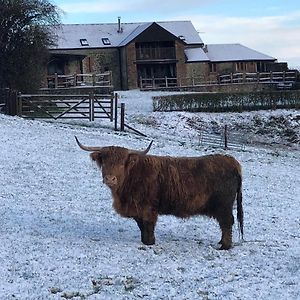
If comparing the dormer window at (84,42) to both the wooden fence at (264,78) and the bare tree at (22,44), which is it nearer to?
the wooden fence at (264,78)

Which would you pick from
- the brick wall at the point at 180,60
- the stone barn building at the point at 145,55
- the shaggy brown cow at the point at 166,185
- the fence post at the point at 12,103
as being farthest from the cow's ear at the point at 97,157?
the brick wall at the point at 180,60

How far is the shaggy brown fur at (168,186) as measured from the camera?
413 inches

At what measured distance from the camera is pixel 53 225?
11938 millimetres

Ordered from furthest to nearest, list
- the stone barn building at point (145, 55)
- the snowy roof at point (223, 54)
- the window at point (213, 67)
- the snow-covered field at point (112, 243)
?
the window at point (213, 67) < the snowy roof at point (223, 54) < the stone barn building at point (145, 55) < the snow-covered field at point (112, 243)

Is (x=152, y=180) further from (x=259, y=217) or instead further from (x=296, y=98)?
(x=296, y=98)

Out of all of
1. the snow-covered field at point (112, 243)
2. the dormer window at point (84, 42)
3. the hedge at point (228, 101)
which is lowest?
the snow-covered field at point (112, 243)

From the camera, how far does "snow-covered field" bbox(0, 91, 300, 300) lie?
8344 mm

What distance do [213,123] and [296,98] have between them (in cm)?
862

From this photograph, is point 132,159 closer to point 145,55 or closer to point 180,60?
point 145,55

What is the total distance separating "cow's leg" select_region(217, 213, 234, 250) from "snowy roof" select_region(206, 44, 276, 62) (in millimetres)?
62022

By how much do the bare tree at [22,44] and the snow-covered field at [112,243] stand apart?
22225 millimetres

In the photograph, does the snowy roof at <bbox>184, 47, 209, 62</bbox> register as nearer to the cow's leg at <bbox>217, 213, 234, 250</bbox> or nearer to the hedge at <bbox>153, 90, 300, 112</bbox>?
the hedge at <bbox>153, 90, 300, 112</bbox>

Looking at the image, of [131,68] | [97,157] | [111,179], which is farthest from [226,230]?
[131,68]

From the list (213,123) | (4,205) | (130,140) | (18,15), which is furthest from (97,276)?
(18,15)
